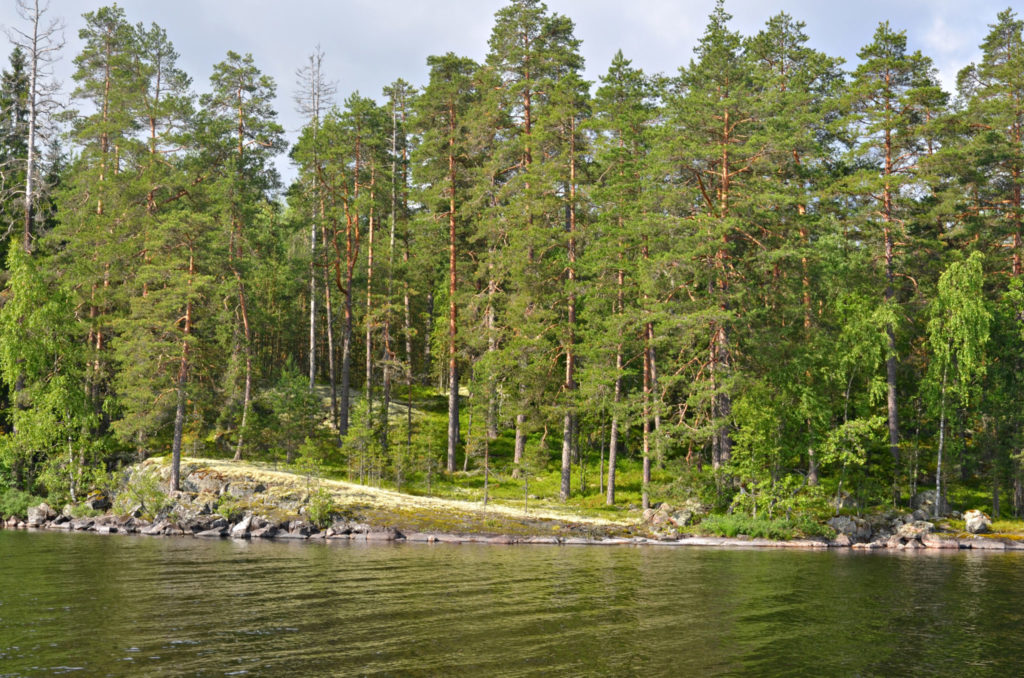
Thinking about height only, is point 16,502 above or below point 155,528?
above

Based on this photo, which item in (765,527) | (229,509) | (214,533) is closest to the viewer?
(765,527)

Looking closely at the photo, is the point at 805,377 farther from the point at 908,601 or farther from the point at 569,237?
the point at 908,601

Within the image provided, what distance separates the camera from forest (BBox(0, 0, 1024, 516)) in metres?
36.5

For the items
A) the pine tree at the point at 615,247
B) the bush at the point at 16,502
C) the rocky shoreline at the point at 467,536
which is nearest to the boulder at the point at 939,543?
the rocky shoreline at the point at 467,536

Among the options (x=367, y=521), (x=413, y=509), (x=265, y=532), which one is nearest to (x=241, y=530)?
(x=265, y=532)

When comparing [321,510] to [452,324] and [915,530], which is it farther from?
[915,530]

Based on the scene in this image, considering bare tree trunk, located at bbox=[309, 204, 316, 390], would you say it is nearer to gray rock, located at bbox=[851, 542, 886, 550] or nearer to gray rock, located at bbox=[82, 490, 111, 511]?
gray rock, located at bbox=[82, 490, 111, 511]

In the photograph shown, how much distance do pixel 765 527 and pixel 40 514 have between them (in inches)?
1452

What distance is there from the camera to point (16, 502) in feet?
124

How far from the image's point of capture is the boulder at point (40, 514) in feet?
119

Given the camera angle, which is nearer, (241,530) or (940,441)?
(241,530)

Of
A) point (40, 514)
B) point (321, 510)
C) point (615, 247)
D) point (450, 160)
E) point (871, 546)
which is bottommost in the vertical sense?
point (40, 514)

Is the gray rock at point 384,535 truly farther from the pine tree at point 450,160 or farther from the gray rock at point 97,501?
the gray rock at point 97,501

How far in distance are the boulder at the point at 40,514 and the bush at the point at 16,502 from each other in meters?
0.77
